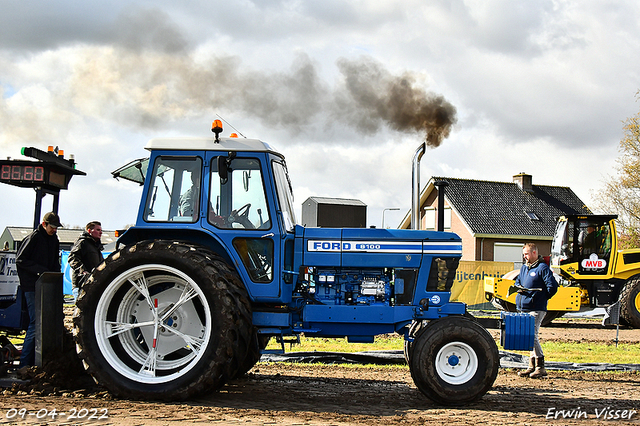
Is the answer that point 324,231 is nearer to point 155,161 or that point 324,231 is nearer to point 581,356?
point 155,161

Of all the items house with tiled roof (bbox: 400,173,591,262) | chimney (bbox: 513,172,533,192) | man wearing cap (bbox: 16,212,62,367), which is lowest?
man wearing cap (bbox: 16,212,62,367)

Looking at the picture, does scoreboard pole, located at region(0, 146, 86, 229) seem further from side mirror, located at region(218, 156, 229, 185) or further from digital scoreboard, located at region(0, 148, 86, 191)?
side mirror, located at region(218, 156, 229, 185)

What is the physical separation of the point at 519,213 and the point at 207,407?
3174cm

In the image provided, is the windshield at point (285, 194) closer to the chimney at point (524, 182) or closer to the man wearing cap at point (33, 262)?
the man wearing cap at point (33, 262)

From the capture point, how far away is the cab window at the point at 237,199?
6.08 metres

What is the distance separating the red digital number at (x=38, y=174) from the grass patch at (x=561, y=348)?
415 centimetres

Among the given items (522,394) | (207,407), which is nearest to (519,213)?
(522,394)

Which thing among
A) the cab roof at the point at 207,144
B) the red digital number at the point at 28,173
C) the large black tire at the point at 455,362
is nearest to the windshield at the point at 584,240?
the large black tire at the point at 455,362

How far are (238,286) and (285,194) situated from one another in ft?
3.71

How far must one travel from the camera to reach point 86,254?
7758 mm

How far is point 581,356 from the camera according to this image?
9.73 metres

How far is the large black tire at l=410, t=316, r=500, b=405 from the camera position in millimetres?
5773

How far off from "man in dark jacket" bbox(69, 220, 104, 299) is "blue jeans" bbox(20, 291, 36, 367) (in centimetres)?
82

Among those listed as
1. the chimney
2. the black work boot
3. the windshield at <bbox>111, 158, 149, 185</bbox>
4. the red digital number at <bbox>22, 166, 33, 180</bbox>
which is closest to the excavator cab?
the black work boot
